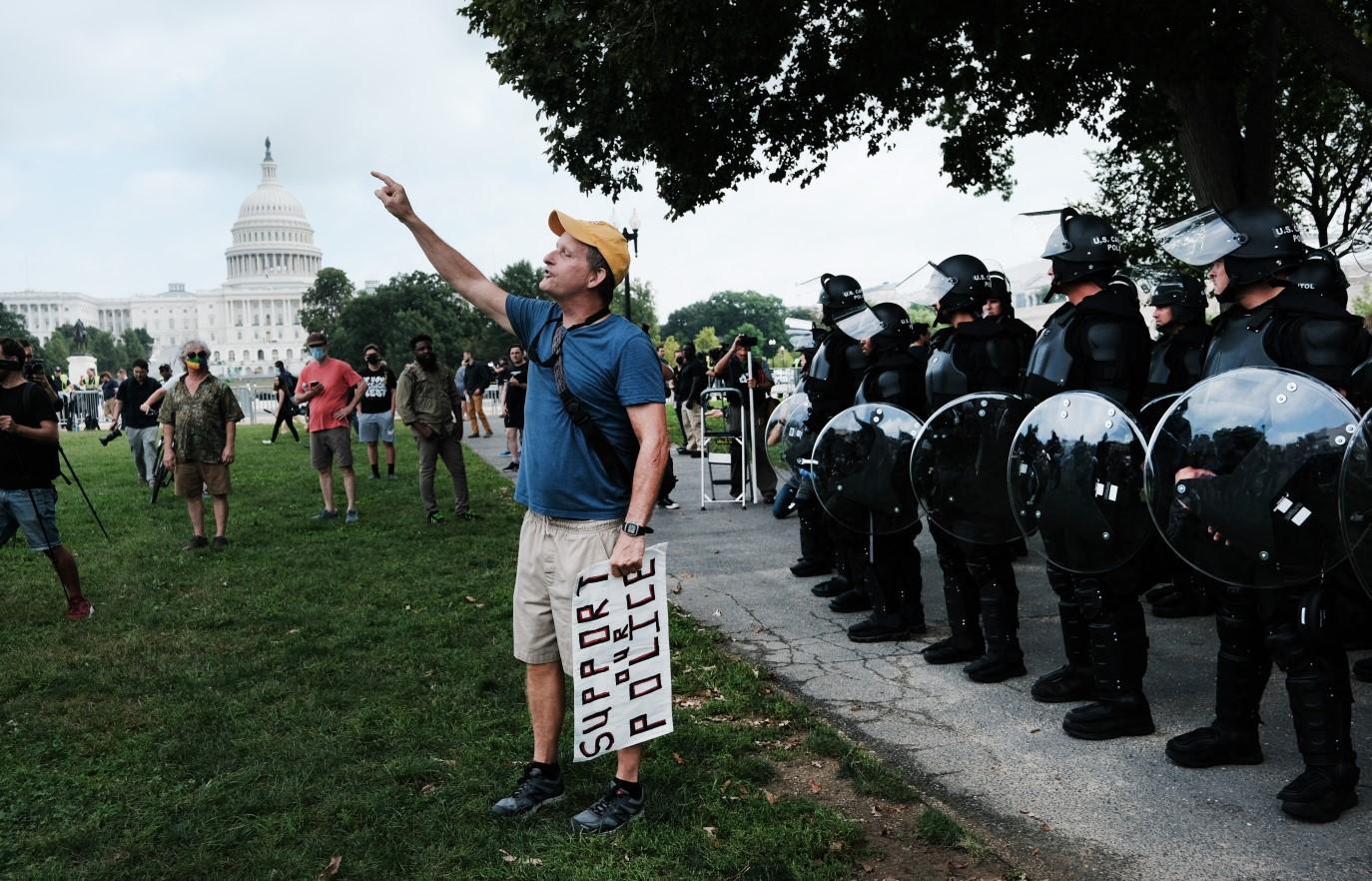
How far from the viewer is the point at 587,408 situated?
3.92 m

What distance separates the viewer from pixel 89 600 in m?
8.33

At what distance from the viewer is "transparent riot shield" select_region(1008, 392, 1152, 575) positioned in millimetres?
4574

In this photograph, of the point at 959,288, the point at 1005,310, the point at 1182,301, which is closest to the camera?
the point at 959,288

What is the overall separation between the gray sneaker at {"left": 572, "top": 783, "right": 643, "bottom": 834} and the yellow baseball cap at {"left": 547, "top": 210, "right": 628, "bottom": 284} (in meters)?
1.82

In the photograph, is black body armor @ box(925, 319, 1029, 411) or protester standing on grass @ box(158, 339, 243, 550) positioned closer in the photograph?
black body armor @ box(925, 319, 1029, 411)

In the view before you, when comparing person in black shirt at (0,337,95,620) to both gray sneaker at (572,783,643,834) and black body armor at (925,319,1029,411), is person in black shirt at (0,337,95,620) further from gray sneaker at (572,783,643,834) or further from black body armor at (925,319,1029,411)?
black body armor at (925,319,1029,411)

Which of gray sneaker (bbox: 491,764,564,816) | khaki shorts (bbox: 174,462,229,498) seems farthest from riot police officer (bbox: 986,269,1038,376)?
khaki shorts (bbox: 174,462,229,498)

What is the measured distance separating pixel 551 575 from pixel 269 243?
16452 cm

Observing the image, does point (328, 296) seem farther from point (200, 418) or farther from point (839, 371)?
point (839, 371)

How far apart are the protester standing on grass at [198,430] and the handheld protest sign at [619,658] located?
290 inches

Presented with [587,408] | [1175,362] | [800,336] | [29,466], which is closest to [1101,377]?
[1175,362]

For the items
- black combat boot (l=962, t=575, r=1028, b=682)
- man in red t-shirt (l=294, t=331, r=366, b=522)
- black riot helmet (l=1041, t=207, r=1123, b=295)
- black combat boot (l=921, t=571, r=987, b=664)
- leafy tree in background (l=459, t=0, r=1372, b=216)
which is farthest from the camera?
man in red t-shirt (l=294, t=331, r=366, b=522)

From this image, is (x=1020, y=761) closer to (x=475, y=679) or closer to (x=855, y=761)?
(x=855, y=761)

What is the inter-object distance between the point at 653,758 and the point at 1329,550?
8.62 feet
